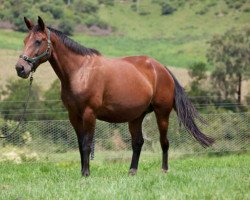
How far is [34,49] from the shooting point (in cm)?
777

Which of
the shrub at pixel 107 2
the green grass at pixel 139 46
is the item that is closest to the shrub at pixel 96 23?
the green grass at pixel 139 46

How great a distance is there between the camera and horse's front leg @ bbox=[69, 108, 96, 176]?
787cm

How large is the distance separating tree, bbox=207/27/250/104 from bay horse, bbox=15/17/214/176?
51533 mm

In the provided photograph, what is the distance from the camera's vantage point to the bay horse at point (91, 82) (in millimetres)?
7848

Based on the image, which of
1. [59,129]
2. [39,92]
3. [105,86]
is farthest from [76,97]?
[39,92]

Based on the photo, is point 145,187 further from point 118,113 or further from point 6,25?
point 6,25

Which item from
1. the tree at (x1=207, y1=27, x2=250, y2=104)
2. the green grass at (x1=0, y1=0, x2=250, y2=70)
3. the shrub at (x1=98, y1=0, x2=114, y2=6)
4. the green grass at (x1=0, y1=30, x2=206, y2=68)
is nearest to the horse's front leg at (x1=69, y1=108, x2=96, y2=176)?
the tree at (x1=207, y1=27, x2=250, y2=104)

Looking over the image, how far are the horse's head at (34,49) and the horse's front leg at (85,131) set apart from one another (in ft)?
2.90

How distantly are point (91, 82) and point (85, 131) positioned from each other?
0.68 meters

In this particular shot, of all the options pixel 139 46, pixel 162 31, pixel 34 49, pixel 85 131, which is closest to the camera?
pixel 34 49

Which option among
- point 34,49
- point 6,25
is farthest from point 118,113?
point 6,25

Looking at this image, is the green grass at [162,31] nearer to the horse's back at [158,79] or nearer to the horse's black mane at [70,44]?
the horse's back at [158,79]

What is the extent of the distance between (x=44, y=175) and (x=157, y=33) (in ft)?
352

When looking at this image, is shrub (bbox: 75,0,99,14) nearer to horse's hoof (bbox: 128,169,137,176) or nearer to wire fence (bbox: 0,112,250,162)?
wire fence (bbox: 0,112,250,162)
